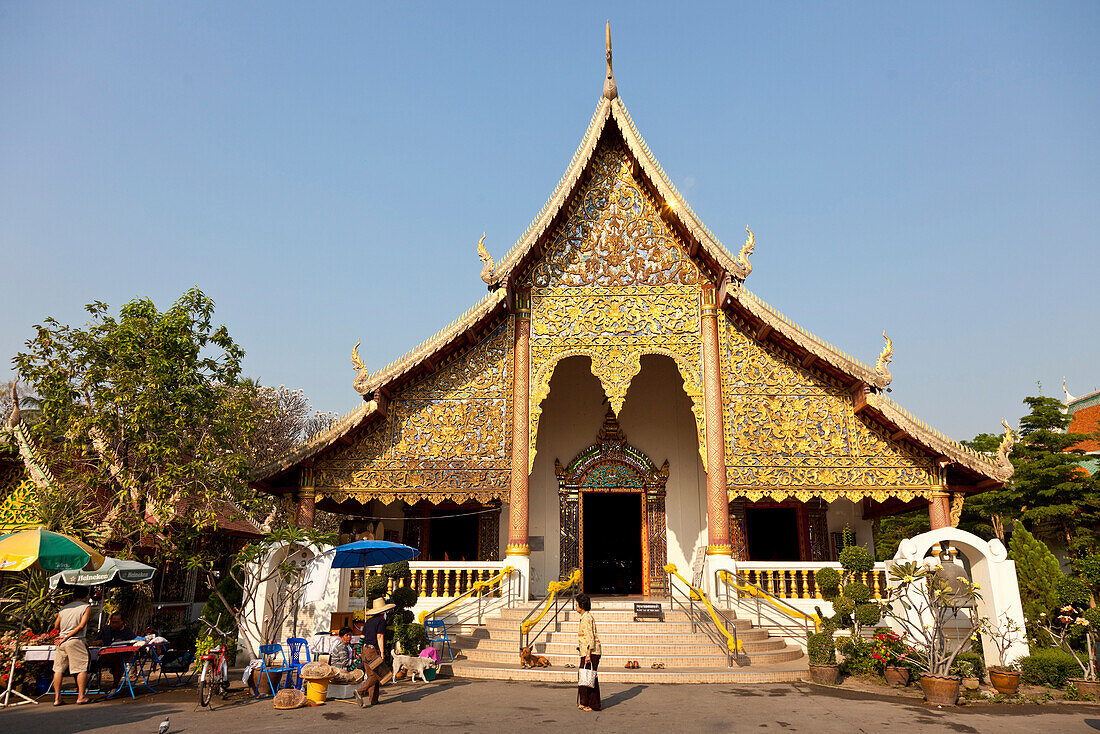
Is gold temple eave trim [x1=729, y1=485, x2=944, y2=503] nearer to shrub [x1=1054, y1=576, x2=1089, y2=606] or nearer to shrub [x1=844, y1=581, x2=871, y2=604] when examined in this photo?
shrub [x1=844, y1=581, x2=871, y2=604]

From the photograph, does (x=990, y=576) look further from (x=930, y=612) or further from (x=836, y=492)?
(x=836, y=492)

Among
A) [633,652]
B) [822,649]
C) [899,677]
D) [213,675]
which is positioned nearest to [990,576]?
[899,677]

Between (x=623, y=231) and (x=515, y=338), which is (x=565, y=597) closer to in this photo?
(x=515, y=338)

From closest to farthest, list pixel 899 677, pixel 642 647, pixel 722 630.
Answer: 1. pixel 899 677
2. pixel 722 630
3. pixel 642 647

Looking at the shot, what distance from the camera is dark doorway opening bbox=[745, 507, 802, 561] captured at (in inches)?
539

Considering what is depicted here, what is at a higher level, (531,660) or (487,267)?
(487,267)

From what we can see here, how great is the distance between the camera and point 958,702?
23.6 feet

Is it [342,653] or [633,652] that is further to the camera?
[633,652]

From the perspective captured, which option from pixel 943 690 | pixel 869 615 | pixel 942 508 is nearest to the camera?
pixel 943 690

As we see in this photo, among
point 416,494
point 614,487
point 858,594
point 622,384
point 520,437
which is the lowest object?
point 858,594

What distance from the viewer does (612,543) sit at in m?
14.7

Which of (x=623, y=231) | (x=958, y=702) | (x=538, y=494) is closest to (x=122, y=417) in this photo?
(x=538, y=494)

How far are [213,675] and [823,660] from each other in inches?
254

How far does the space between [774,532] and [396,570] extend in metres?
7.59
